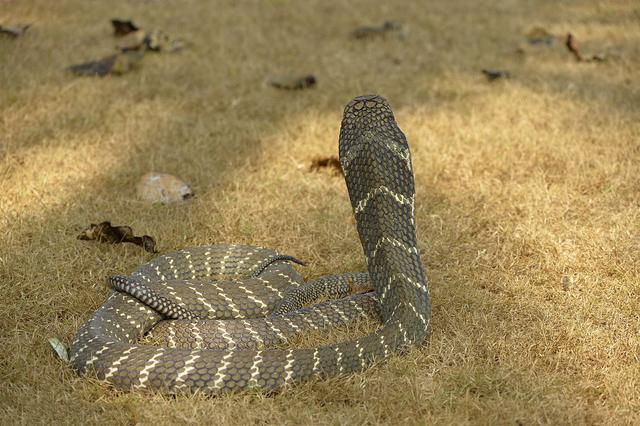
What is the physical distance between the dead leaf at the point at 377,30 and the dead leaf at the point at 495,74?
2.44m

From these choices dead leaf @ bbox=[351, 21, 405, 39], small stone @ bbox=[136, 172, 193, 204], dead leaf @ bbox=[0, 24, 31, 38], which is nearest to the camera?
small stone @ bbox=[136, 172, 193, 204]

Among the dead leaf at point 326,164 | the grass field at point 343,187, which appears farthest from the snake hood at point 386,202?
the dead leaf at point 326,164

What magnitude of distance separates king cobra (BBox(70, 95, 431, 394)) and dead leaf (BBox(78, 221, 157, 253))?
21.1 inches

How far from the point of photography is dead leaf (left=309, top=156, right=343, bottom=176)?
8758 millimetres

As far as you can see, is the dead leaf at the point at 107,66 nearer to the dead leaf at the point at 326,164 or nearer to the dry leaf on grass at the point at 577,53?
the dead leaf at the point at 326,164

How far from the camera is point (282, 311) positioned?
237 inches

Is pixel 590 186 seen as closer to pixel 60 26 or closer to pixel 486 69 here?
pixel 486 69

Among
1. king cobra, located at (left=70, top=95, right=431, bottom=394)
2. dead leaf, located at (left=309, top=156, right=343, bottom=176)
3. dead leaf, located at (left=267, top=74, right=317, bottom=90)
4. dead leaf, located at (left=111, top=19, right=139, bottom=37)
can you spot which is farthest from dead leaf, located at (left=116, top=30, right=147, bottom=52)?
king cobra, located at (left=70, top=95, right=431, bottom=394)

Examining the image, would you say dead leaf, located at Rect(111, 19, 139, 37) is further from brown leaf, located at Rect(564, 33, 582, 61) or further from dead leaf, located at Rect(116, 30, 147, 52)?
brown leaf, located at Rect(564, 33, 582, 61)

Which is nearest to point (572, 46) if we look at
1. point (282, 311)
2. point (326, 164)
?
point (326, 164)

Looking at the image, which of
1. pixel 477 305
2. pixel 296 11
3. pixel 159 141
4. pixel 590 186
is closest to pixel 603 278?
pixel 477 305

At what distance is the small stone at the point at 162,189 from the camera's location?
26.0 feet

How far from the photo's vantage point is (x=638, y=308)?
19.2 feet

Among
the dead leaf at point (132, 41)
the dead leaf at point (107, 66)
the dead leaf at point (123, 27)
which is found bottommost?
the dead leaf at point (107, 66)
